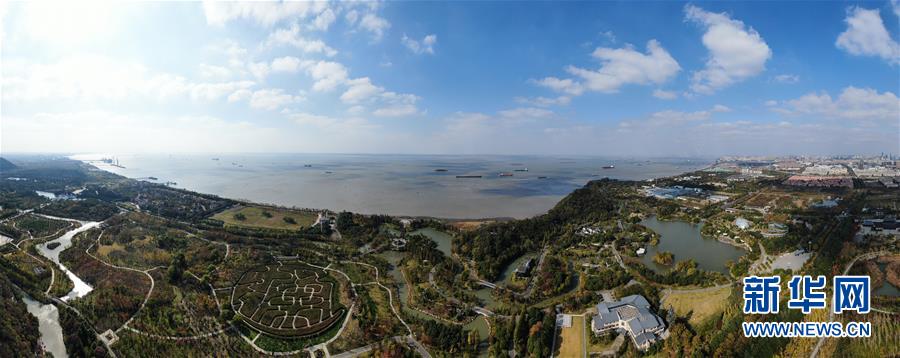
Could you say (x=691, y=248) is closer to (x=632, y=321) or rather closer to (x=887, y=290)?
(x=887, y=290)

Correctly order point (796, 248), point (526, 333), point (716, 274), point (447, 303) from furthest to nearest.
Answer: point (796, 248) < point (716, 274) < point (447, 303) < point (526, 333)

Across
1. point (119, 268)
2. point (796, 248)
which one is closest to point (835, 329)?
point (796, 248)

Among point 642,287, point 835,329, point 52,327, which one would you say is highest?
point 835,329

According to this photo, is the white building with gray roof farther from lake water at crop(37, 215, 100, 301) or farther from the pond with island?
lake water at crop(37, 215, 100, 301)

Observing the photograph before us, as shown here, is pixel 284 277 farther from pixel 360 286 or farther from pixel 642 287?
pixel 642 287

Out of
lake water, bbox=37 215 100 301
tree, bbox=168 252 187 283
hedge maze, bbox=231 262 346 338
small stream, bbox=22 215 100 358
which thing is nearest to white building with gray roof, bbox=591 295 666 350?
hedge maze, bbox=231 262 346 338

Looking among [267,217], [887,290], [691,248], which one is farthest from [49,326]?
[887,290]
